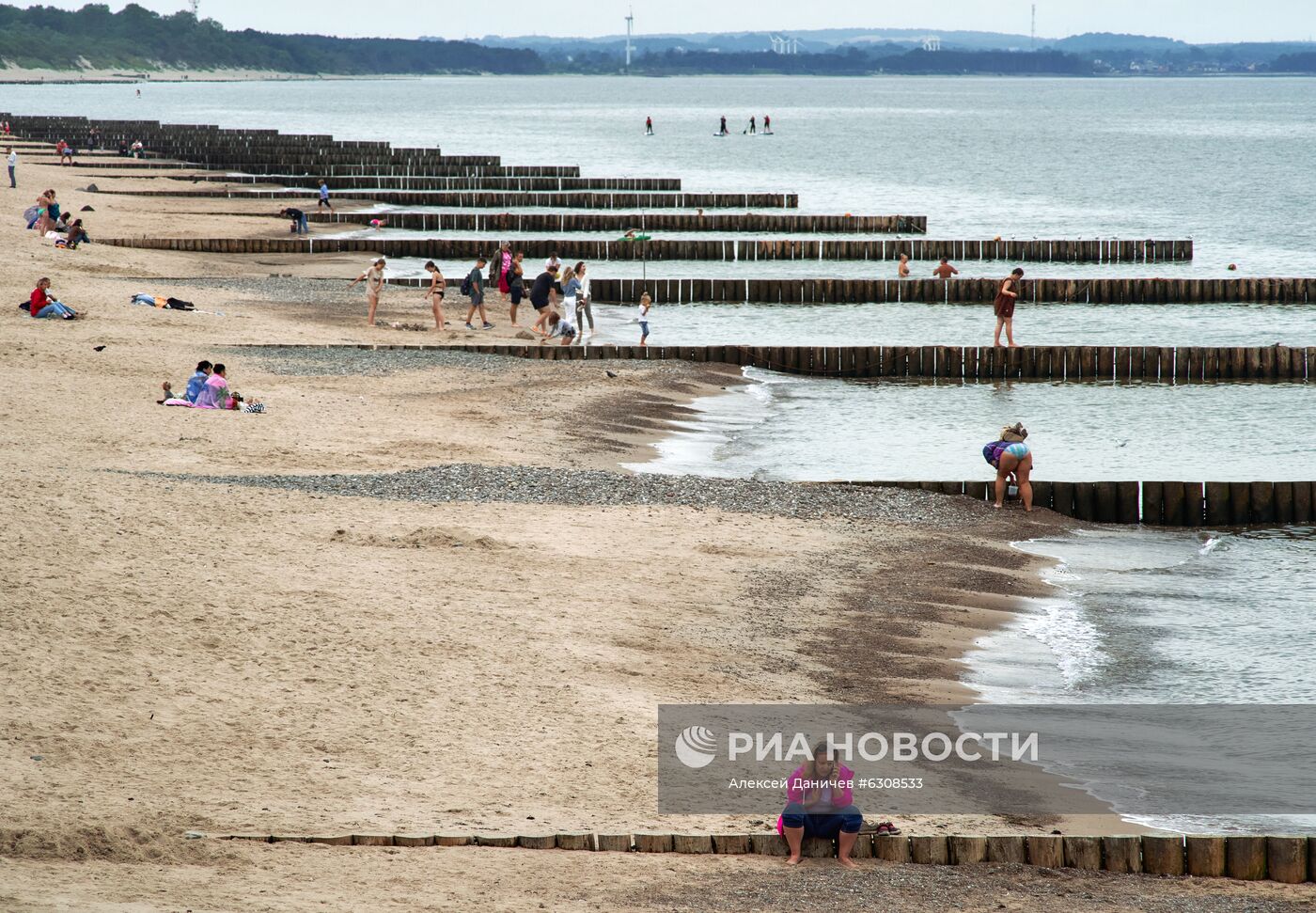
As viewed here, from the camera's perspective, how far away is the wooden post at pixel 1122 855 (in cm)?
1057

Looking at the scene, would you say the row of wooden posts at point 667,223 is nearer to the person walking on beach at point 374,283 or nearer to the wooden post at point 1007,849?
the person walking on beach at point 374,283

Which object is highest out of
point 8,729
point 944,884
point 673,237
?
point 673,237

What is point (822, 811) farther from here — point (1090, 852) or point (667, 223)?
point (667, 223)

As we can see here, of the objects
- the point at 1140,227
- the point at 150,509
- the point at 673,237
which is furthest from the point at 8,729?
the point at 1140,227

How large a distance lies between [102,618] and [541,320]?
22.9 metres

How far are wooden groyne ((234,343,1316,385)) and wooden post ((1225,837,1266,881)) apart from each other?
82.4ft

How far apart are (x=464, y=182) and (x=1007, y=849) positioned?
83.2m

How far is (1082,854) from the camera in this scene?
10.6 metres

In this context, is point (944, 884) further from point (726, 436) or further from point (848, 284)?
point (848, 284)

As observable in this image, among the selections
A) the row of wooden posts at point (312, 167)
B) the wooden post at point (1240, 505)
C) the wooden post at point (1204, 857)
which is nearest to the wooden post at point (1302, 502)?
the wooden post at point (1240, 505)

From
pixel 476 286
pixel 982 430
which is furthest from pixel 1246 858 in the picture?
pixel 476 286

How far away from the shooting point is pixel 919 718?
13648mm

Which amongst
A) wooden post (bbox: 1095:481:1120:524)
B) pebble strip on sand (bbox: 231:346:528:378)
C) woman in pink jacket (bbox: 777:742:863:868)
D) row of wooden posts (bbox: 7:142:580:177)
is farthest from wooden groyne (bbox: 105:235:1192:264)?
woman in pink jacket (bbox: 777:742:863:868)

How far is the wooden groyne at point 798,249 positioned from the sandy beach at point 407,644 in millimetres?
30323
